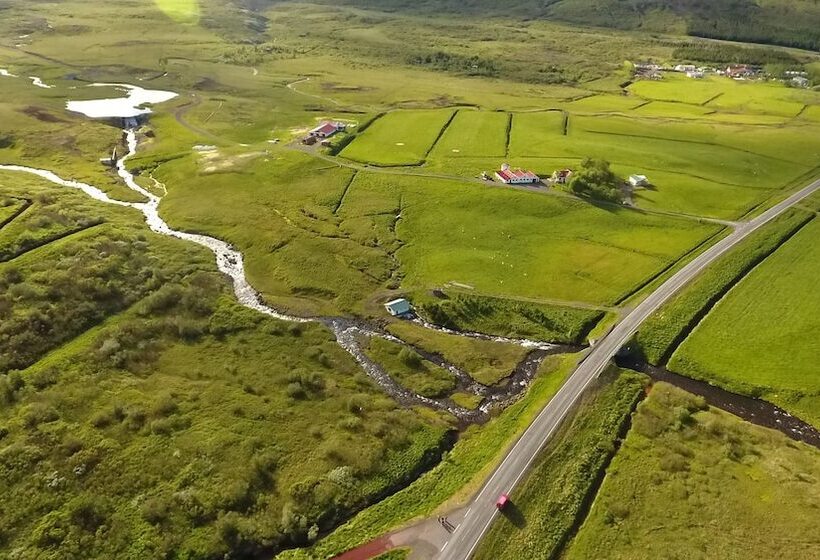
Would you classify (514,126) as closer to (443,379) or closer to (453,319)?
(453,319)

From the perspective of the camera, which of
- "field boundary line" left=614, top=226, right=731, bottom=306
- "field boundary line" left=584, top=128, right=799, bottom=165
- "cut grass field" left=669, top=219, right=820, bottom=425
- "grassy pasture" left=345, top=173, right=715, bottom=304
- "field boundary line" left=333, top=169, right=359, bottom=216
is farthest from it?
"field boundary line" left=584, top=128, right=799, bottom=165

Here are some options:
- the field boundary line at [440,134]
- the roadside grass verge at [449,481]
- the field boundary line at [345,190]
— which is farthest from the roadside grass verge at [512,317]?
the field boundary line at [440,134]

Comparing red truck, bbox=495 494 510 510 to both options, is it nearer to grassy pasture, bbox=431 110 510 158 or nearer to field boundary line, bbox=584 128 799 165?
grassy pasture, bbox=431 110 510 158

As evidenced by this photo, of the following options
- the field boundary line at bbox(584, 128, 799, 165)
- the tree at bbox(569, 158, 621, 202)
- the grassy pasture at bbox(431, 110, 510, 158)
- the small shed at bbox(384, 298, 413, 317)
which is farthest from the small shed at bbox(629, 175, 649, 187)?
the small shed at bbox(384, 298, 413, 317)

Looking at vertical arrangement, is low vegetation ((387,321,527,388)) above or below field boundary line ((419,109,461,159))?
below

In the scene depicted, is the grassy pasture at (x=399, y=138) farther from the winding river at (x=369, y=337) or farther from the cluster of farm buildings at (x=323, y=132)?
the winding river at (x=369, y=337)

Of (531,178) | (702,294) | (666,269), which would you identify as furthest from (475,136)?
(702,294)
